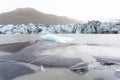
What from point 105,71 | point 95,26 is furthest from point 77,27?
point 105,71

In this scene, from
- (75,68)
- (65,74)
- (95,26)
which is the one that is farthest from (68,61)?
(95,26)

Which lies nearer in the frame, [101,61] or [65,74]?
[65,74]

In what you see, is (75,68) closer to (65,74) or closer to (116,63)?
(65,74)

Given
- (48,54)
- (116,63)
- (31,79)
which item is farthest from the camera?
(48,54)

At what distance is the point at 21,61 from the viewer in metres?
2.49

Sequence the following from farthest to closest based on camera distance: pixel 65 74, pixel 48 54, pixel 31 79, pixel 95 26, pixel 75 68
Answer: pixel 95 26 → pixel 48 54 → pixel 75 68 → pixel 65 74 → pixel 31 79

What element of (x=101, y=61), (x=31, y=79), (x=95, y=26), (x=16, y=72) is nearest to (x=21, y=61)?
(x=16, y=72)

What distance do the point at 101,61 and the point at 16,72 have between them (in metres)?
0.95

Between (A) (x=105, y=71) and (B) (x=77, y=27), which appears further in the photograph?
(B) (x=77, y=27)

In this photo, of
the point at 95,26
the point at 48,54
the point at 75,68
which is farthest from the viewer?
the point at 95,26

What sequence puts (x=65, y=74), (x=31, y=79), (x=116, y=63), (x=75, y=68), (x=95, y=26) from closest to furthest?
1. (x=31, y=79)
2. (x=65, y=74)
3. (x=75, y=68)
4. (x=116, y=63)
5. (x=95, y=26)

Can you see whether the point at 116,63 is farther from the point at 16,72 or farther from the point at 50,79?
the point at 16,72

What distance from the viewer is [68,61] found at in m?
2.53

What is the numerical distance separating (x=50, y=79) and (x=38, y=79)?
4.0 inches
